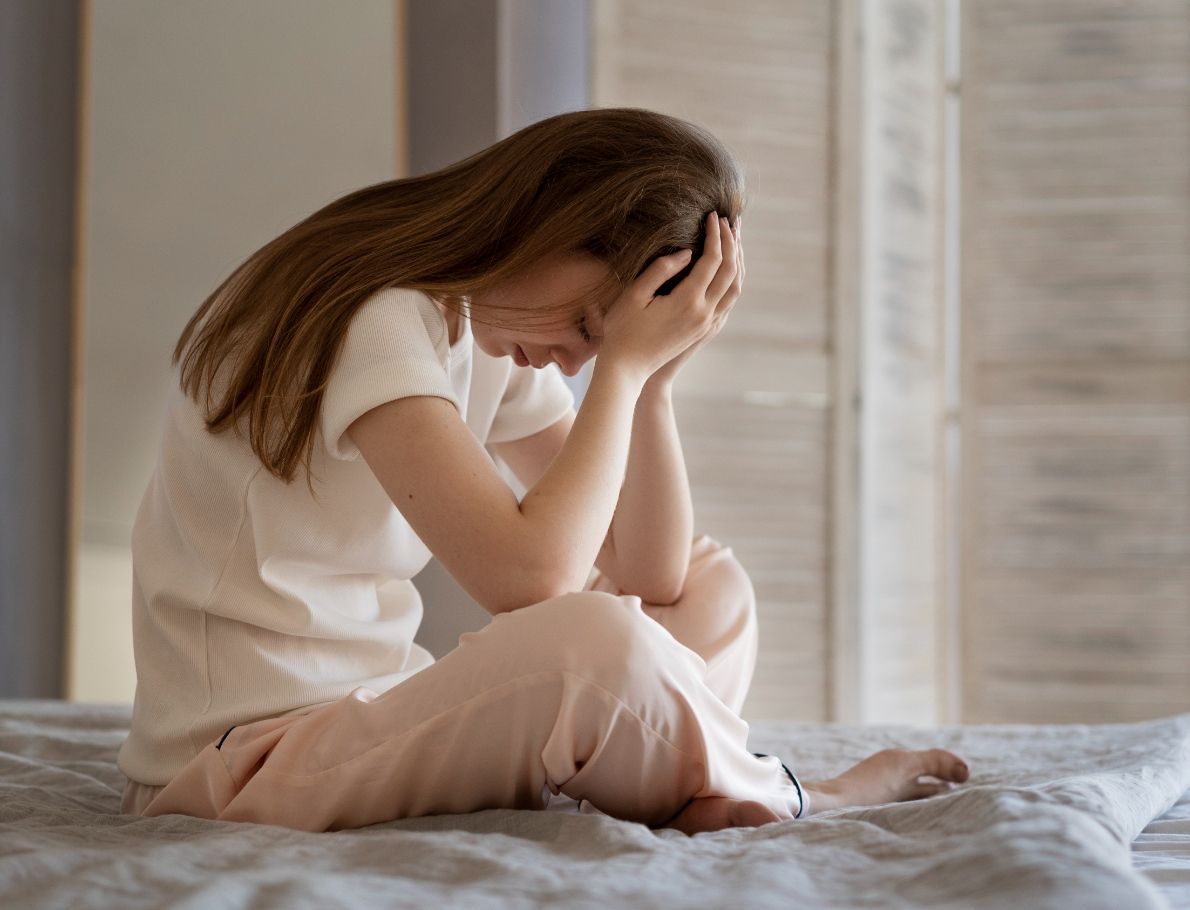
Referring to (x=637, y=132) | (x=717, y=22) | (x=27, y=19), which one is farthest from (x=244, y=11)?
(x=637, y=132)

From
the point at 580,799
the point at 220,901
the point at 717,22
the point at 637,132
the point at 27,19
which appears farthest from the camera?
the point at 717,22

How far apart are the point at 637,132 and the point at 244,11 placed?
1605 millimetres

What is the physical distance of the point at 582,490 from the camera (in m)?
0.96

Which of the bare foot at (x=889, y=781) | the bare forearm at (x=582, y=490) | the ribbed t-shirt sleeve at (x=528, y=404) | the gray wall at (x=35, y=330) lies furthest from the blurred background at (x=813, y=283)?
the bare forearm at (x=582, y=490)

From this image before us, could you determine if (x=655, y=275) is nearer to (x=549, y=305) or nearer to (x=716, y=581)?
(x=549, y=305)

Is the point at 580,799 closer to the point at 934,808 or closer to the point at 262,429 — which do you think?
the point at 934,808

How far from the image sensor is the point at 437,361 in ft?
3.29

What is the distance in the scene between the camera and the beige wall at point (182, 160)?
238cm

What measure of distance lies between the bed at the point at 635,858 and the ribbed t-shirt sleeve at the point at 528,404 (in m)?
0.50

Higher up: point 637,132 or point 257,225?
point 257,225

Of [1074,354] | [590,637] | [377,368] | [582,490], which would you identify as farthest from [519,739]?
[1074,354]

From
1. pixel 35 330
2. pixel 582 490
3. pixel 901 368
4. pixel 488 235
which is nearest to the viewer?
pixel 582 490

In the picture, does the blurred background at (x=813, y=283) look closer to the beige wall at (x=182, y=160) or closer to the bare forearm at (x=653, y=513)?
the beige wall at (x=182, y=160)

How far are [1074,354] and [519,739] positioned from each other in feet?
7.03
